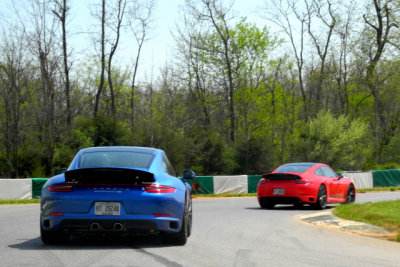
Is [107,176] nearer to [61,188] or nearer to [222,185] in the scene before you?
[61,188]

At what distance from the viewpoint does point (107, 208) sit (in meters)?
8.19

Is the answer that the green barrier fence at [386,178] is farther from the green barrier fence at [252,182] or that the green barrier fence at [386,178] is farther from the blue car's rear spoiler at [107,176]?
the blue car's rear spoiler at [107,176]

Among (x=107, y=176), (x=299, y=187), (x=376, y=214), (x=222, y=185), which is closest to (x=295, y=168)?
(x=299, y=187)

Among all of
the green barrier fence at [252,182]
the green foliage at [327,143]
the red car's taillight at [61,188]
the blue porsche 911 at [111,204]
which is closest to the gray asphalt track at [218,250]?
the blue porsche 911 at [111,204]

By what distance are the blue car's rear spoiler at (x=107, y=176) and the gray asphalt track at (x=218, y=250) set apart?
34.5 inches

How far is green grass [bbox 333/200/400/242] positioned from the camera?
12.1 metres

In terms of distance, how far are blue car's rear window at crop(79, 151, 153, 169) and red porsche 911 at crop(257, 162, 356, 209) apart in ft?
30.0

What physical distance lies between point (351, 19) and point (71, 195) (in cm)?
5256

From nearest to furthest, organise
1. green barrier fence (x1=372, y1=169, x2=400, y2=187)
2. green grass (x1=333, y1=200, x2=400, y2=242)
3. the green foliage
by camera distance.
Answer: green grass (x1=333, y1=200, x2=400, y2=242), green barrier fence (x1=372, y1=169, x2=400, y2=187), the green foliage

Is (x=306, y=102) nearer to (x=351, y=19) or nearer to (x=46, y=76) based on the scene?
(x=351, y=19)

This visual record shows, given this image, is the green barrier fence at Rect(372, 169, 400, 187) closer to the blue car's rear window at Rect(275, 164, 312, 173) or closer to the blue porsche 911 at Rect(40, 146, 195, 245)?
the blue car's rear window at Rect(275, 164, 312, 173)

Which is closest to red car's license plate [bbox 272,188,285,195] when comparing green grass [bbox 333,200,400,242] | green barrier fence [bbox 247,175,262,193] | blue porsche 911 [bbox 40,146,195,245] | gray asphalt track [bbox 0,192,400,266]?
green grass [bbox 333,200,400,242]

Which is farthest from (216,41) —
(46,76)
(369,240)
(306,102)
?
(369,240)

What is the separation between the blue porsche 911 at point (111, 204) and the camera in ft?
26.9
